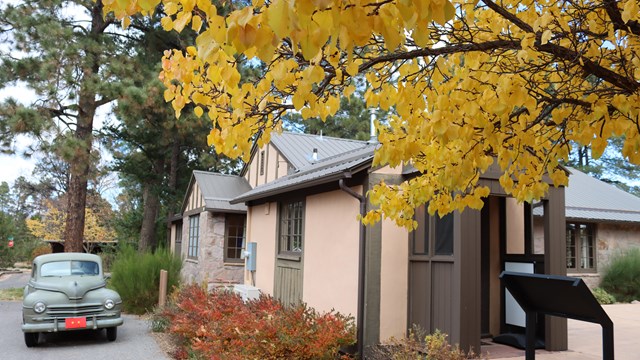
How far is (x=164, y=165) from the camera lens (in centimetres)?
2683

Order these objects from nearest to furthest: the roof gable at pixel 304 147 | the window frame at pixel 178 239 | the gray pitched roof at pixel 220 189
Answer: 1. the roof gable at pixel 304 147
2. the gray pitched roof at pixel 220 189
3. the window frame at pixel 178 239

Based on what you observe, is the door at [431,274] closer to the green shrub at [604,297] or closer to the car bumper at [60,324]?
the car bumper at [60,324]

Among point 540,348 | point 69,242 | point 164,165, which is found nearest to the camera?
point 540,348

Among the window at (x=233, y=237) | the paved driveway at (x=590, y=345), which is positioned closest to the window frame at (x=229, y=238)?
the window at (x=233, y=237)

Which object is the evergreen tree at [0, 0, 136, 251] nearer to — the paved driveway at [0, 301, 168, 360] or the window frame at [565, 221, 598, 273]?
the paved driveway at [0, 301, 168, 360]

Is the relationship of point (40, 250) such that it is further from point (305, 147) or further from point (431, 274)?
point (431, 274)

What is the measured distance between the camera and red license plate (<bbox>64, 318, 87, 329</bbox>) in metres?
9.42

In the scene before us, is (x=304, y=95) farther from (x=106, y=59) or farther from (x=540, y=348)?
(x=106, y=59)

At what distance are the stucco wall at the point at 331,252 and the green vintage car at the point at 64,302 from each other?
3.75 m

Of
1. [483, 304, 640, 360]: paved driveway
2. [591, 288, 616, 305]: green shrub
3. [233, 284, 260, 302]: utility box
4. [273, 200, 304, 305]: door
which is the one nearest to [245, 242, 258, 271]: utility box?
[233, 284, 260, 302]: utility box

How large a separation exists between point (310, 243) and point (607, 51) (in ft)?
22.0

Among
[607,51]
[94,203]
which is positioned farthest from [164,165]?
[607,51]

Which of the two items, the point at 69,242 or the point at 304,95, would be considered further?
the point at 69,242

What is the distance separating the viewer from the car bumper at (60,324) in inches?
362
